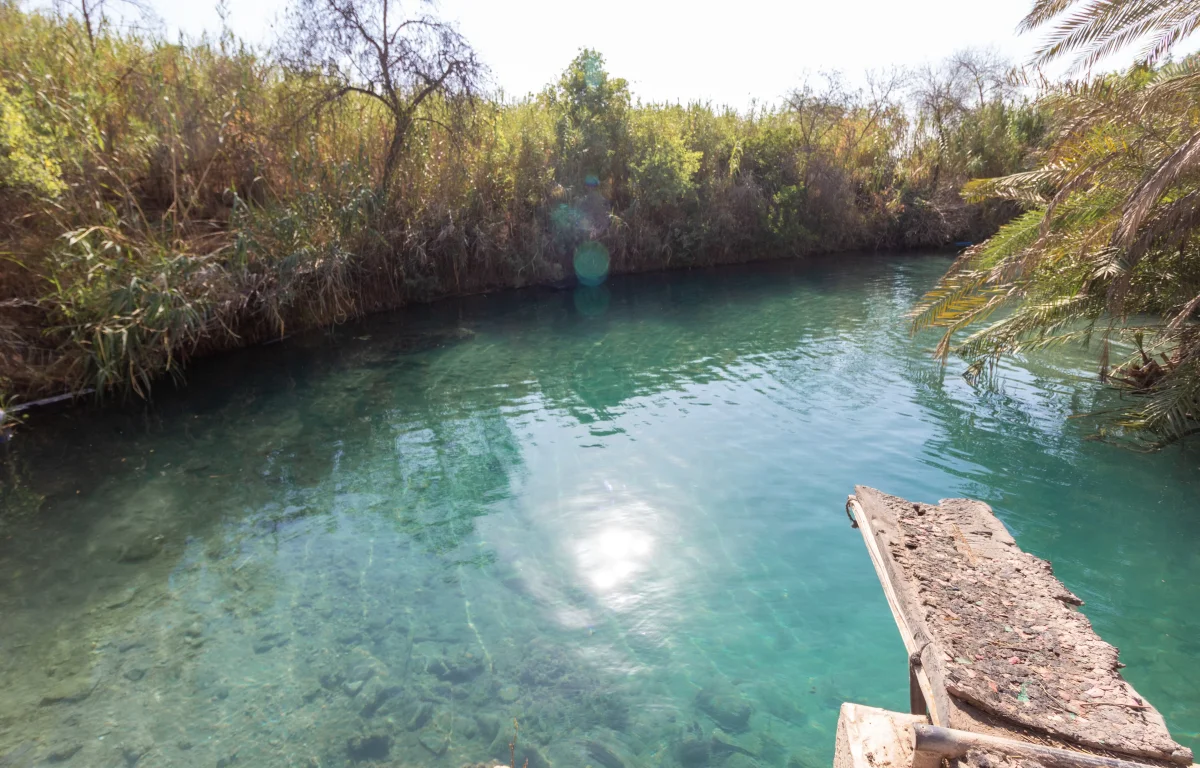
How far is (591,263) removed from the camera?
1692 centimetres

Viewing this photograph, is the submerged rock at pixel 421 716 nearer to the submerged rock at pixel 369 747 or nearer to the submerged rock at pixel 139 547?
the submerged rock at pixel 369 747

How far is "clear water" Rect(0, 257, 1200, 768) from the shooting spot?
366cm

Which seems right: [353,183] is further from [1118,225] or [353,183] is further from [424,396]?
[1118,225]

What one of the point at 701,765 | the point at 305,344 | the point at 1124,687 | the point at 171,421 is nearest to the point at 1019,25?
the point at 1124,687

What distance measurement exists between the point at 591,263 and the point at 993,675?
1503 centimetres

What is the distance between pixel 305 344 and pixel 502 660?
8828 mm

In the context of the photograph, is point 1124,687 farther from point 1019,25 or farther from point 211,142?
point 211,142

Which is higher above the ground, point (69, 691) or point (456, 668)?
point (456, 668)

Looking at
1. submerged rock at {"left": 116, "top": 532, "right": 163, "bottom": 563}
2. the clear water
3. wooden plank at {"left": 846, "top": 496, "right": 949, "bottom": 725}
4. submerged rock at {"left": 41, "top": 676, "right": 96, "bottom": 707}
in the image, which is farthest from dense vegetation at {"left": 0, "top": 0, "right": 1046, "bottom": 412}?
wooden plank at {"left": 846, "top": 496, "right": 949, "bottom": 725}

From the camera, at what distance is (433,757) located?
135 inches

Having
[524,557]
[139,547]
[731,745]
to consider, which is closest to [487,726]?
[731,745]

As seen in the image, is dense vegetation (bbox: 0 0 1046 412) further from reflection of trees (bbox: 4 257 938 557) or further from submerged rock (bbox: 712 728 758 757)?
submerged rock (bbox: 712 728 758 757)

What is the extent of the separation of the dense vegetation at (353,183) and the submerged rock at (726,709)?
25.7 feet

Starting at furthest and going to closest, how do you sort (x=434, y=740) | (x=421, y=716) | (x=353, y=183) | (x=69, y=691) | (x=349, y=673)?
(x=353, y=183), (x=349, y=673), (x=69, y=691), (x=421, y=716), (x=434, y=740)
